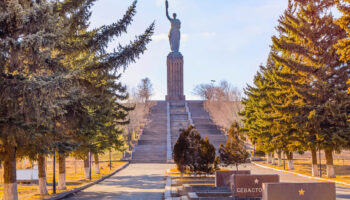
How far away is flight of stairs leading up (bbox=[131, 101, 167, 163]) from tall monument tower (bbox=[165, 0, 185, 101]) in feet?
46.1

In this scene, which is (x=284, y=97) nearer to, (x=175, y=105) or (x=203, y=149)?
(x=203, y=149)

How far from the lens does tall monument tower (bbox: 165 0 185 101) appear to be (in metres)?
80.1

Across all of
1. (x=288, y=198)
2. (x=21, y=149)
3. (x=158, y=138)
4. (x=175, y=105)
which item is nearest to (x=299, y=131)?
(x=288, y=198)

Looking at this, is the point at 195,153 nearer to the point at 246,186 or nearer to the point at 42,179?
the point at 42,179

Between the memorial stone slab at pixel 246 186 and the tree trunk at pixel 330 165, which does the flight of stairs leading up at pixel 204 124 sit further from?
the memorial stone slab at pixel 246 186

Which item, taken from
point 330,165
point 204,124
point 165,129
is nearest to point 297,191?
point 330,165

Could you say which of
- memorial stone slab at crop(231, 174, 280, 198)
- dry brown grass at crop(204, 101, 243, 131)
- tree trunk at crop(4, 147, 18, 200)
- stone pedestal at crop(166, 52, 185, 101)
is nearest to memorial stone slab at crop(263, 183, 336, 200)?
memorial stone slab at crop(231, 174, 280, 198)

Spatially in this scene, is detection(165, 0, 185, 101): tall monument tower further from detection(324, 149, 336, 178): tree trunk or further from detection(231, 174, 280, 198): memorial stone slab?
detection(231, 174, 280, 198): memorial stone slab

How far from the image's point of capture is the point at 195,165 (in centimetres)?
2359

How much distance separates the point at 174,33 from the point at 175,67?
8121 millimetres

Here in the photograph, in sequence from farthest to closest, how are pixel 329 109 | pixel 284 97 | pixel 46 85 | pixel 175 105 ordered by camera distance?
1. pixel 175 105
2. pixel 284 97
3. pixel 329 109
4. pixel 46 85

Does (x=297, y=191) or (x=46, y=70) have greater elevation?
(x=46, y=70)

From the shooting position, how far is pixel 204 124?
6247 centimetres

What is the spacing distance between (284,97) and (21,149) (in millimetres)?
→ 16731
